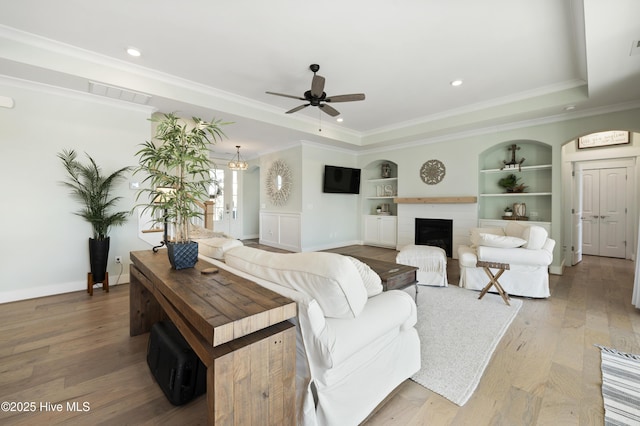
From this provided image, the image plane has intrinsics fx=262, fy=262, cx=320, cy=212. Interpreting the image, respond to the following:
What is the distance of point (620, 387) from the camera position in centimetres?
169

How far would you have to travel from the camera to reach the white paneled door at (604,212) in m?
5.46

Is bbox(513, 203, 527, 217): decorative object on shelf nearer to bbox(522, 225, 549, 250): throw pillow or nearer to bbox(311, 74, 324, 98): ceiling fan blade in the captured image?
bbox(522, 225, 549, 250): throw pillow

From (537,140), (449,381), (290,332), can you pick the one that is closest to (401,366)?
(449,381)

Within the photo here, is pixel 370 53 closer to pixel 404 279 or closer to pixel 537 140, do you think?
pixel 404 279

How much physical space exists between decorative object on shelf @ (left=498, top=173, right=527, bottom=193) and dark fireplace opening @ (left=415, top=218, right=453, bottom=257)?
120 centimetres

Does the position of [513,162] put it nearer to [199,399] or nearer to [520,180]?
[520,180]

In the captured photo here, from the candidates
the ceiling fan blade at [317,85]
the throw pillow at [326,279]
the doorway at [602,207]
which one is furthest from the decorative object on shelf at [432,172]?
the throw pillow at [326,279]

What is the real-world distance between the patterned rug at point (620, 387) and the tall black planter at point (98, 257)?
486cm

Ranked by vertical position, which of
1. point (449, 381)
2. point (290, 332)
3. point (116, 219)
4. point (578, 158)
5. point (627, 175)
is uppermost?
point (578, 158)

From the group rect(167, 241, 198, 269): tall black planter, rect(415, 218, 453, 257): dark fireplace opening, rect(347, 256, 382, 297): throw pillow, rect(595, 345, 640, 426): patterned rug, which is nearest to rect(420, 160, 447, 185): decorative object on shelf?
rect(415, 218, 453, 257): dark fireplace opening

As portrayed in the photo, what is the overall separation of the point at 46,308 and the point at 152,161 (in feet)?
8.79

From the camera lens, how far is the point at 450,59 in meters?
3.15

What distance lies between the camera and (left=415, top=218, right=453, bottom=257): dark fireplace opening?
5719mm

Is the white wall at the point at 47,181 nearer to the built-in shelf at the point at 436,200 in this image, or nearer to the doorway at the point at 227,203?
the doorway at the point at 227,203
